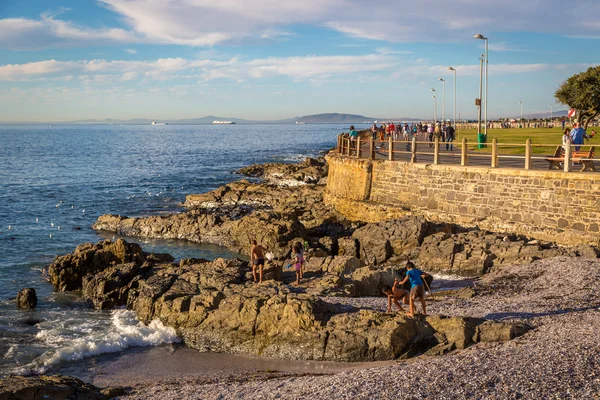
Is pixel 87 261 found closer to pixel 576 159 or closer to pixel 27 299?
pixel 27 299

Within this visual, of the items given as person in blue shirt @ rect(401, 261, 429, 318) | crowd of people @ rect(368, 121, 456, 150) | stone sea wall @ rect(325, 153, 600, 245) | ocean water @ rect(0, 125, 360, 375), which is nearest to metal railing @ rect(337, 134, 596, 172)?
stone sea wall @ rect(325, 153, 600, 245)

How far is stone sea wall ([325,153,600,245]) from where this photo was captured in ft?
56.6

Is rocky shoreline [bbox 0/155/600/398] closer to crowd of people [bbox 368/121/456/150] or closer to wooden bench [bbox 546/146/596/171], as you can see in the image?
wooden bench [bbox 546/146/596/171]

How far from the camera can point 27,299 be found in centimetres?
1576

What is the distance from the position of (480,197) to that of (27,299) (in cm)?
1398

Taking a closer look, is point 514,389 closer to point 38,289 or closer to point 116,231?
point 38,289

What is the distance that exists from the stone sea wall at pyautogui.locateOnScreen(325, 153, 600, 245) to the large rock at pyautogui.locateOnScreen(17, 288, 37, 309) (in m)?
12.4

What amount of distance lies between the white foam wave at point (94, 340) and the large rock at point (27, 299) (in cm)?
227

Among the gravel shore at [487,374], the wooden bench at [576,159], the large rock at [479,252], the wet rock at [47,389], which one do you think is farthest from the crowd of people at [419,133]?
the wet rock at [47,389]

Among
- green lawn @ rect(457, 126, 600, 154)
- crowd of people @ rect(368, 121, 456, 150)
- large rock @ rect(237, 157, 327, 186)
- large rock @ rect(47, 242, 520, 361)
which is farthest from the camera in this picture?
large rock @ rect(237, 157, 327, 186)

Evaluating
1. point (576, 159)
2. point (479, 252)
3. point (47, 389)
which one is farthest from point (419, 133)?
point (47, 389)

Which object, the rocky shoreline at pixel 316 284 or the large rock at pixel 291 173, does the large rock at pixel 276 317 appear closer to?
the rocky shoreline at pixel 316 284

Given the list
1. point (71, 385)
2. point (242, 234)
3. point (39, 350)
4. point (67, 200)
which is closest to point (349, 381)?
point (71, 385)

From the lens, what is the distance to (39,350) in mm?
12539
